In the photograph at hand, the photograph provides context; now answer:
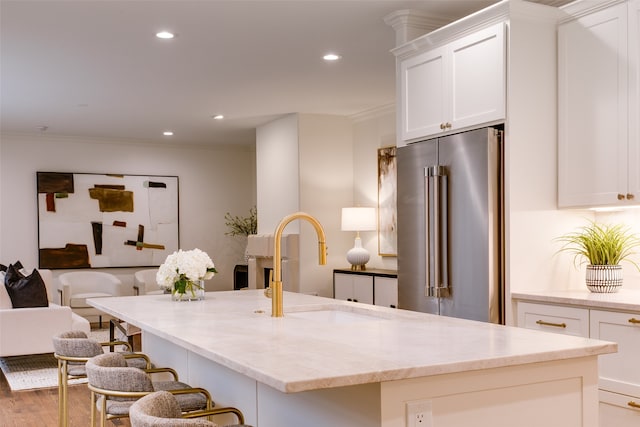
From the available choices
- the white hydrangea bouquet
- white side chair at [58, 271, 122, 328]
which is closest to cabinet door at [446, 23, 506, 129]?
the white hydrangea bouquet

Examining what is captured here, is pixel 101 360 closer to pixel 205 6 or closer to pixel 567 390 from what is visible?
pixel 567 390

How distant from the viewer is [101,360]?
2.60 meters

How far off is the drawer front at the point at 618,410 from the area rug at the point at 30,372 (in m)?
4.17

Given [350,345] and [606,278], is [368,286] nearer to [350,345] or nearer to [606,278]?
[606,278]

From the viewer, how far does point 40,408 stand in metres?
5.00

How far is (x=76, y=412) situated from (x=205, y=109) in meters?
3.78

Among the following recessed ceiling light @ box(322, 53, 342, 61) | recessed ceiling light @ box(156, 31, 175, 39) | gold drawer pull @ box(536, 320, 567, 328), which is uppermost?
recessed ceiling light @ box(156, 31, 175, 39)

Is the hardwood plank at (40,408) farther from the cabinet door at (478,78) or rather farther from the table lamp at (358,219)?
the table lamp at (358,219)

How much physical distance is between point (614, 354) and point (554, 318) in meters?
0.34

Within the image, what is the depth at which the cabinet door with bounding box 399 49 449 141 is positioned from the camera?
414 cm

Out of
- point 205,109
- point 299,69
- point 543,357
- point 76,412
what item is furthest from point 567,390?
point 205,109

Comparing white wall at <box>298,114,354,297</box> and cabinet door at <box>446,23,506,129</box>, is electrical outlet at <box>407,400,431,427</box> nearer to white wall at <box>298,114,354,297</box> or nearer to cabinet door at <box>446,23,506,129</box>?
cabinet door at <box>446,23,506,129</box>

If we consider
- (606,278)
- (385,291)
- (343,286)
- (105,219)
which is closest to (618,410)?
(606,278)

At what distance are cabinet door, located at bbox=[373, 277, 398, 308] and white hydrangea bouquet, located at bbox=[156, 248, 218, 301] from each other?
124 inches
